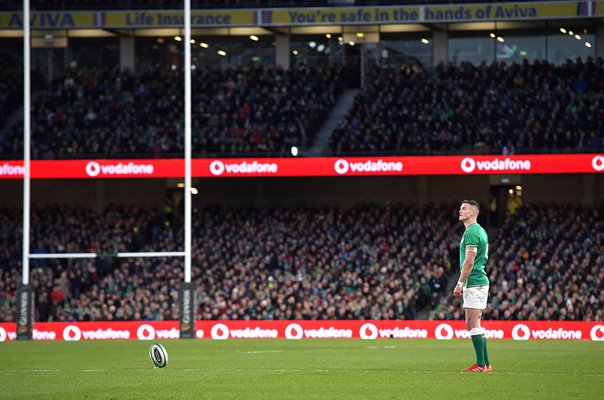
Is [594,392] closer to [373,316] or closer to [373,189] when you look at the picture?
[373,316]

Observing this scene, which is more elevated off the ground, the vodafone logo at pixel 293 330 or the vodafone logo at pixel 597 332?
the vodafone logo at pixel 597 332

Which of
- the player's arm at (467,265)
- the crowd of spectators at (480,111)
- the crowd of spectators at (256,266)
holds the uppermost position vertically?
the crowd of spectators at (480,111)

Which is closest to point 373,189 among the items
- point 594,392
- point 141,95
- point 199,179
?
point 199,179

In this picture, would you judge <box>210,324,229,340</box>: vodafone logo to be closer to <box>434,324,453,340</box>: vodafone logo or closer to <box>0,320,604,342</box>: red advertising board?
<box>0,320,604,342</box>: red advertising board

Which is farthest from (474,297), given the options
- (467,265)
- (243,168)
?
(243,168)

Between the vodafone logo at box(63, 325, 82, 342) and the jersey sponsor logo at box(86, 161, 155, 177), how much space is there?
602cm

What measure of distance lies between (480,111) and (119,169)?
38.3 feet

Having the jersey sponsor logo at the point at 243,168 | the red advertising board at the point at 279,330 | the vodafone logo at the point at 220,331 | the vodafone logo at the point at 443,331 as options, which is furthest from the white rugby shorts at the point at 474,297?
the jersey sponsor logo at the point at 243,168

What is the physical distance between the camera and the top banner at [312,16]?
38219 mm

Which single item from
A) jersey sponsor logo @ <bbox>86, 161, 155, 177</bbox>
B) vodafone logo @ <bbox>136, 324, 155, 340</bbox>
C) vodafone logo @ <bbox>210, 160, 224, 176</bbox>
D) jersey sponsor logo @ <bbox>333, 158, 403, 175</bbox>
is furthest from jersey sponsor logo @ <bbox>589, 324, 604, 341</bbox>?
jersey sponsor logo @ <bbox>86, 161, 155, 177</bbox>

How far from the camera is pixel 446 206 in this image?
36.7 meters

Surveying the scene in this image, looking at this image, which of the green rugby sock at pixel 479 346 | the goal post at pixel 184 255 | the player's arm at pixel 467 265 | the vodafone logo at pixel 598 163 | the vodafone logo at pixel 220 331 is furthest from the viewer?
the vodafone logo at pixel 598 163

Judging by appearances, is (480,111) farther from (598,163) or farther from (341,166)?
(341,166)

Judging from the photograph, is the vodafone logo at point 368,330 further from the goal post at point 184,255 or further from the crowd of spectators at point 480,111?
the crowd of spectators at point 480,111
